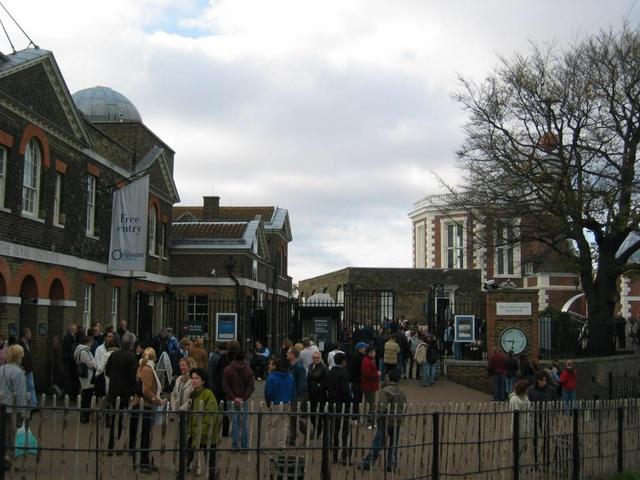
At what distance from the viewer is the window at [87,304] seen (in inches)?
968

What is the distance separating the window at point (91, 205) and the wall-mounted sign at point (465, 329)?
11191 millimetres

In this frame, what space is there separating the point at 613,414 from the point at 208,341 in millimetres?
22465

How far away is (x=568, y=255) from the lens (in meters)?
29.0

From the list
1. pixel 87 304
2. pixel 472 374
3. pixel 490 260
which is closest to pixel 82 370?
pixel 87 304

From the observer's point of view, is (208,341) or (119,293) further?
(208,341)

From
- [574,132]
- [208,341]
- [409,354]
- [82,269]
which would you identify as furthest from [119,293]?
[574,132]

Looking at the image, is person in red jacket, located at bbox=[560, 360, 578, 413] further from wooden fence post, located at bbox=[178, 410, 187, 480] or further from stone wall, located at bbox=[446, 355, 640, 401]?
wooden fence post, located at bbox=[178, 410, 187, 480]

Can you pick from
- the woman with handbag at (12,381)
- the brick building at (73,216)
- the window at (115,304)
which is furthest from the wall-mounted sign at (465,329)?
the woman with handbag at (12,381)

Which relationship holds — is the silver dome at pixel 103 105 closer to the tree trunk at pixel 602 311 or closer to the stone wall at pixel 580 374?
the stone wall at pixel 580 374

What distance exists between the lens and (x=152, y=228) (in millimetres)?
31812

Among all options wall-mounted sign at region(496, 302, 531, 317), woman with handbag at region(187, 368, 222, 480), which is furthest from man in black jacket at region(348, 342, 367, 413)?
wall-mounted sign at region(496, 302, 531, 317)

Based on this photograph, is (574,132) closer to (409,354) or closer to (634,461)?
(409,354)

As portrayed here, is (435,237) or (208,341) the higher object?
(435,237)

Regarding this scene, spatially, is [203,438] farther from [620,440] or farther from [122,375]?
[620,440]
